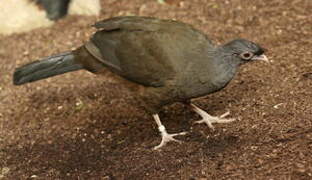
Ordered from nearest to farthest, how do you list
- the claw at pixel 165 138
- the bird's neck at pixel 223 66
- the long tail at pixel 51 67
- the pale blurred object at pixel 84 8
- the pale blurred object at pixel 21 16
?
the bird's neck at pixel 223 66
the claw at pixel 165 138
the long tail at pixel 51 67
the pale blurred object at pixel 21 16
the pale blurred object at pixel 84 8

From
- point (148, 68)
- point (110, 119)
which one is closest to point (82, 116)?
point (110, 119)

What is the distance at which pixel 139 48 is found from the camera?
202 inches

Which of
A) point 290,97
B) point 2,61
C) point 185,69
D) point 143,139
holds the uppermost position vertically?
point 185,69

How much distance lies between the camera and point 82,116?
5.97 m

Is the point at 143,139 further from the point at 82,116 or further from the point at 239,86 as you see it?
the point at 239,86

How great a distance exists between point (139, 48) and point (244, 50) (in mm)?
998

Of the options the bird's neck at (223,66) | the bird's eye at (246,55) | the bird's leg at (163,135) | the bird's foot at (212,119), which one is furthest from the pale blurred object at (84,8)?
the bird's eye at (246,55)

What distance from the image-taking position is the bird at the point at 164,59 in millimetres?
4973

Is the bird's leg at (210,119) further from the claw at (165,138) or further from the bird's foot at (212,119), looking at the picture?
the claw at (165,138)

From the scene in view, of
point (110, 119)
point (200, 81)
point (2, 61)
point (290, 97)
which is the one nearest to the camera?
point (200, 81)

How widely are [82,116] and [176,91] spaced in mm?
1433

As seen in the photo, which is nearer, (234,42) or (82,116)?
(234,42)

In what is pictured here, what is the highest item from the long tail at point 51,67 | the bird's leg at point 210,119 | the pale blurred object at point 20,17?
the long tail at point 51,67

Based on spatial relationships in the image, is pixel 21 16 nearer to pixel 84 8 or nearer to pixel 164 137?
pixel 84 8
